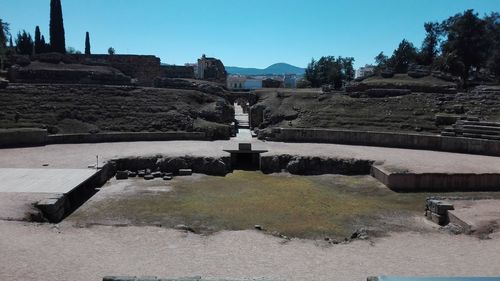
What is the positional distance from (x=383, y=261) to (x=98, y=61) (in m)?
42.9

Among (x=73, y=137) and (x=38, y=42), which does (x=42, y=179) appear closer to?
(x=73, y=137)

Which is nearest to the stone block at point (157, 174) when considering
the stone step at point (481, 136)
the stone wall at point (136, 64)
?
the stone step at point (481, 136)

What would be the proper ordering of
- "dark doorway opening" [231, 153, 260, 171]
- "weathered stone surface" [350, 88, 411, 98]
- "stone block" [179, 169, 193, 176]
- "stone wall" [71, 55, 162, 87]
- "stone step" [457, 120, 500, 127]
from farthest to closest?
"stone wall" [71, 55, 162, 87]
"weathered stone surface" [350, 88, 411, 98]
"stone step" [457, 120, 500, 127]
"dark doorway opening" [231, 153, 260, 171]
"stone block" [179, 169, 193, 176]

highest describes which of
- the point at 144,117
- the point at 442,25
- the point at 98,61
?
the point at 442,25

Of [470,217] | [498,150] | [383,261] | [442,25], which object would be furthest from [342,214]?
[442,25]

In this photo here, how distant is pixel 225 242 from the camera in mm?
12305

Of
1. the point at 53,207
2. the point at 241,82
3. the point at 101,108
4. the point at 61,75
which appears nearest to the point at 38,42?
the point at 61,75

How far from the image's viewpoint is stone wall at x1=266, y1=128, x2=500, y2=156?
26.1 metres

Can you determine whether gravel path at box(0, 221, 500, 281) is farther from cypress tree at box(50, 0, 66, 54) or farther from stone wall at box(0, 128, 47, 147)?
cypress tree at box(50, 0, 66, 54)

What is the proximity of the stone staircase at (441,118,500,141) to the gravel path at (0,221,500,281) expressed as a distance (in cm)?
1596

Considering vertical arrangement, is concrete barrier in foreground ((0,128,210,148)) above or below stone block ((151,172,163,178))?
above

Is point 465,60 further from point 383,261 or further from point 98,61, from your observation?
point 383,261

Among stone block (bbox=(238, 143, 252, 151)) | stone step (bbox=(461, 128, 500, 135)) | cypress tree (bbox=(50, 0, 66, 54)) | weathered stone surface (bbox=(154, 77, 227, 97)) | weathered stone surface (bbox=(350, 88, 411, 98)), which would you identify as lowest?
stone block (bbox=(238, 143, 252, 151))

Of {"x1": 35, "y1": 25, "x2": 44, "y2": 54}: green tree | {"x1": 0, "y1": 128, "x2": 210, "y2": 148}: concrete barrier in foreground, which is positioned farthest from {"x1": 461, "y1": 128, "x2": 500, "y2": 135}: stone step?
{"x1": 35, "y1": 25, "x2": 44, "y2": 54}: green tree
